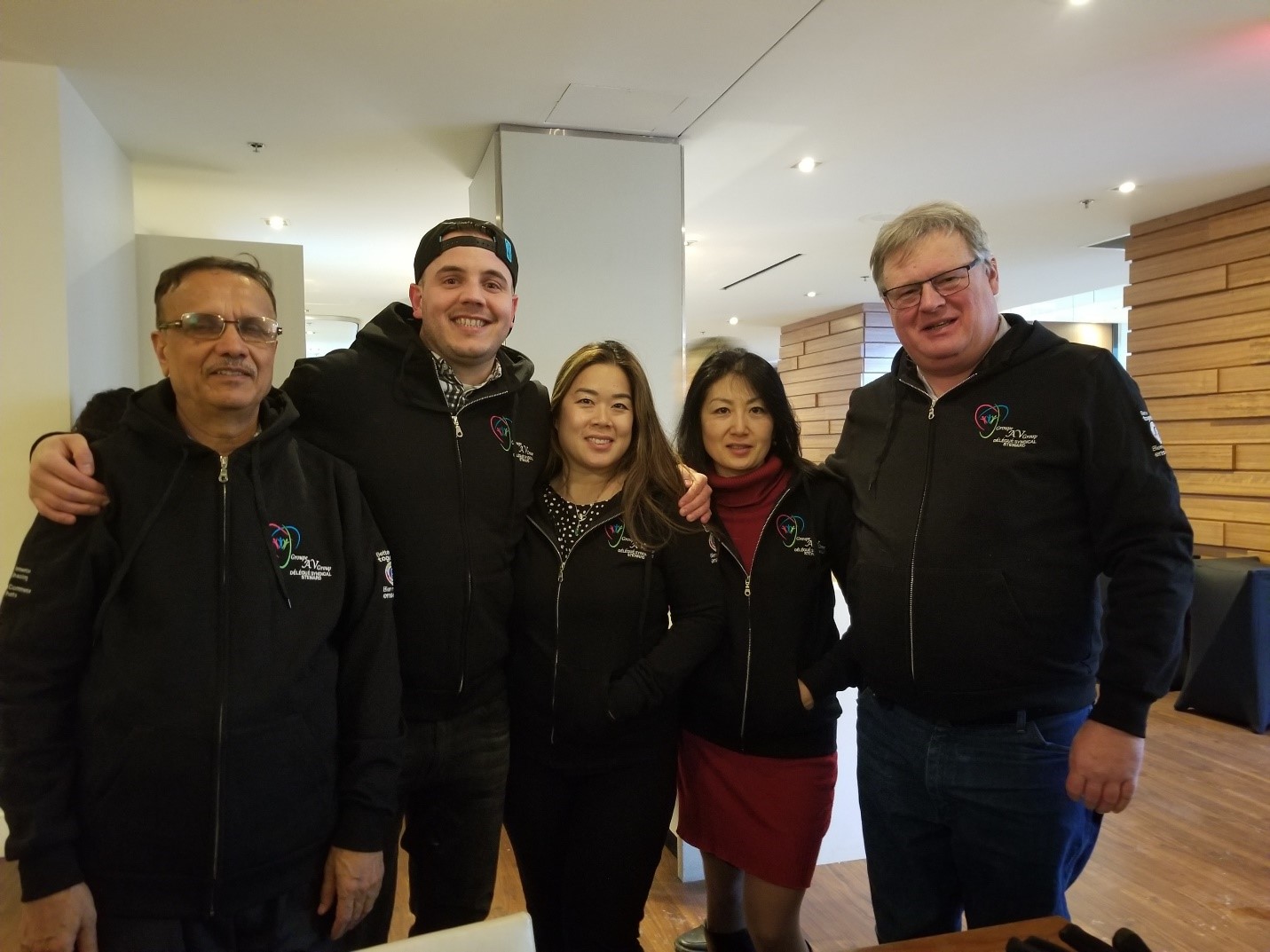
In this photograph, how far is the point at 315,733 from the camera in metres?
1.43

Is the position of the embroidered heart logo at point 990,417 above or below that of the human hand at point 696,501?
above

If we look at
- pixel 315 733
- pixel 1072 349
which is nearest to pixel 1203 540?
pixel 1072 349

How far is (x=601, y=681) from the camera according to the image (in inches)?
68.7

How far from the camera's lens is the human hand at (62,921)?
49.6 inches

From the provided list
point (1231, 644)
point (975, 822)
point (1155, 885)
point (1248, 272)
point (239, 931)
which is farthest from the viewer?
point (1248, 272)

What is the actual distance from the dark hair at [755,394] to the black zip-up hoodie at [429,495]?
0.48m

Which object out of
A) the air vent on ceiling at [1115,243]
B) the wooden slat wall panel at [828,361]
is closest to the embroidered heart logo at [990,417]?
the air vent on ceiling at [1115,243]

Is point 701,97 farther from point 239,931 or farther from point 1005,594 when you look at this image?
point 239,931

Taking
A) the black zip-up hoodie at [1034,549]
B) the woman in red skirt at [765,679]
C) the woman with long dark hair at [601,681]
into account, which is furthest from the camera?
the woman in red skirt at [765,679]

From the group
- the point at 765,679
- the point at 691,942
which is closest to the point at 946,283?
the point at 765,679

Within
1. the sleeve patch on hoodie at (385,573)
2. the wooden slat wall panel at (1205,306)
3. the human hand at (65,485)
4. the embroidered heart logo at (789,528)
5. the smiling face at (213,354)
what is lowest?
the sleeve patch on hoodie at (385,573)

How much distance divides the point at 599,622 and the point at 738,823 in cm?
59

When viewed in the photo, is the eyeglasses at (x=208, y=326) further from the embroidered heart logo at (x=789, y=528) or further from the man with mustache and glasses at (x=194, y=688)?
the embroidered heart logo at (x=789, y=528)

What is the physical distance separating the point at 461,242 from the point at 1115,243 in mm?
6265
